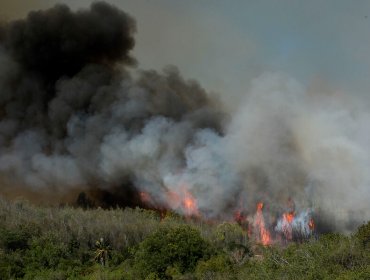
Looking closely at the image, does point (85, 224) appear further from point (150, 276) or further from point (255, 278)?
point (255, 278)

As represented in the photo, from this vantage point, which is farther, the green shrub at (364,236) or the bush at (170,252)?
the bush at (170,252)

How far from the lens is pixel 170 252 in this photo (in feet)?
144

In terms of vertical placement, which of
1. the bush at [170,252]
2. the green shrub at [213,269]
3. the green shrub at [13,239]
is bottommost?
the green shrub at [213,269]

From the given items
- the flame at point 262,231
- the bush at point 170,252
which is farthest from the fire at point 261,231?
the bush at point 170,252

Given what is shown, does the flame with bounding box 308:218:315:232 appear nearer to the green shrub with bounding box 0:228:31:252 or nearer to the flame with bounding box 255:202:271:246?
the flame with bounding box 255:202:271:246

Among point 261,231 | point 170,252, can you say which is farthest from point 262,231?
point 170,252

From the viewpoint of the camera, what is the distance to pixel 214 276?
38375 millimetres

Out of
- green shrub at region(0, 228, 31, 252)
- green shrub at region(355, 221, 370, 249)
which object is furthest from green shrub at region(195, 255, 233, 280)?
green shrub at region(0, 228, 31, 252)

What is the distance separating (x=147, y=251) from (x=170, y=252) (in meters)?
2.34

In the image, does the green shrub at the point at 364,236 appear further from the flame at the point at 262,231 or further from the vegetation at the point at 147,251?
the flame at the point at 262,231

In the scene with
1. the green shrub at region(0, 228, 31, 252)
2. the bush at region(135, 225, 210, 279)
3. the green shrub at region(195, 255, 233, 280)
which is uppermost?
the green shrub at region(0, 228, 31, 252)

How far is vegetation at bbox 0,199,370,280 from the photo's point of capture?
28.0 m

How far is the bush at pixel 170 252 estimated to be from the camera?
142ft

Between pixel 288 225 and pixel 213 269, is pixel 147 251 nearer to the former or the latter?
pixel 213 269
